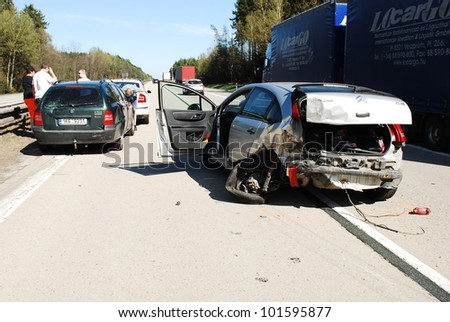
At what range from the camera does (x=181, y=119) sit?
8.01 metres

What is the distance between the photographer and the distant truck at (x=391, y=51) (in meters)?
9.41

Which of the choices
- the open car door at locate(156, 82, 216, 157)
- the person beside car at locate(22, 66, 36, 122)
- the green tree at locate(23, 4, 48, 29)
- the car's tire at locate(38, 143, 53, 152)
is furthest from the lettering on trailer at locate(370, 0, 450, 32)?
the green tree at locate(23, 4, 48, 29)

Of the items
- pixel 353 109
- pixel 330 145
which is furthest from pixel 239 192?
pixel 353 109

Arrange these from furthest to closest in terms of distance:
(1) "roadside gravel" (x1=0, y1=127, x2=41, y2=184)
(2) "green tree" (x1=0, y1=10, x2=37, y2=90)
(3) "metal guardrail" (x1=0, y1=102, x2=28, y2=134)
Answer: (2) "green tree" (x1=0, y1=10, x2=37, y2=90), (3) "metal guardrail" (x1=0, y1=102, x2=28, y2=134), (1) "roadside gravel" (x1=0, y1=127, x2=41, y2=184)

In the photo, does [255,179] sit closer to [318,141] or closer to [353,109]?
[318,141]

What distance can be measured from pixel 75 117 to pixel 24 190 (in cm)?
302

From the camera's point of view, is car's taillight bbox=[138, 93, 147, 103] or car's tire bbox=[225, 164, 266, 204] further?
car's taillight bbox=[138, 93, 147, 103]

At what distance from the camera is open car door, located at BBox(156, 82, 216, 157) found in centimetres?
768

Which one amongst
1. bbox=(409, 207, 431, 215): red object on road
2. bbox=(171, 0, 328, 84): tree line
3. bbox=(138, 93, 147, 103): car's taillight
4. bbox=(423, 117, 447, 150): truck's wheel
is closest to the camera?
bbox=(409, 207, 431, 215): red object on road

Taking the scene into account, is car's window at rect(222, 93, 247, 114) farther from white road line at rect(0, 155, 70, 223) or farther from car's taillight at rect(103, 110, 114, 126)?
white road line at rect(0, 155, 70, 223)

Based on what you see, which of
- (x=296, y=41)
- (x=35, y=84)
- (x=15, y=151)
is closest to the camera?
(x=15, y=151)

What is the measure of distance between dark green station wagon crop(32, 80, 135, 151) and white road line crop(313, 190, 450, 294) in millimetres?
5584

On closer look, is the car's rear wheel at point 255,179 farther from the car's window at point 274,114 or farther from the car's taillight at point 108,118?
the car's taillight at point 108,118

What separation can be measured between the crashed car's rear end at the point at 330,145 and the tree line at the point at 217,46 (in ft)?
141
